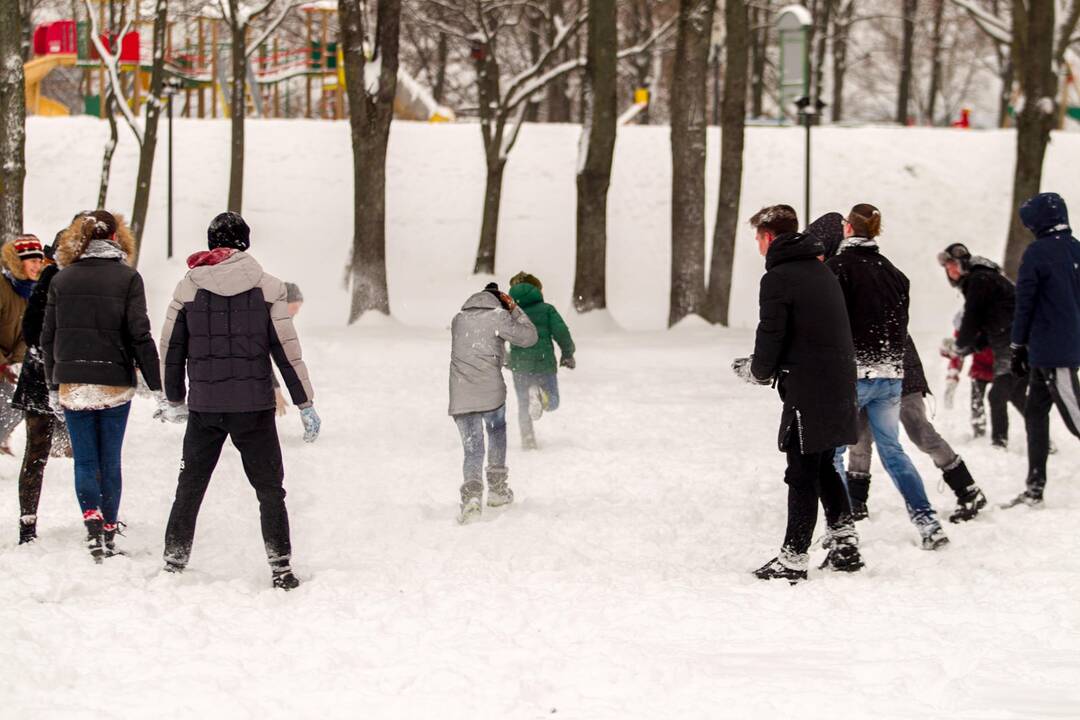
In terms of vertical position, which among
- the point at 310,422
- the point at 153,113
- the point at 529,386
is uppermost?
the point at 153,113

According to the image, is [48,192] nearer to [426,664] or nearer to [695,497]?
[695,497]

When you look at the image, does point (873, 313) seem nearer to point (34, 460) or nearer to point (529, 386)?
point (529, 386)

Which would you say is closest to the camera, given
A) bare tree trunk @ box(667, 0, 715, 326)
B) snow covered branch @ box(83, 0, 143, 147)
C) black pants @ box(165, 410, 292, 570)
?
black pants @ box(165, 410, 292, 570)

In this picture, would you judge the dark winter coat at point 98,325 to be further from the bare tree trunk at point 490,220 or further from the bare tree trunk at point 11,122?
the bare tree trunk at point 490,220

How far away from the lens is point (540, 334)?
1034cm

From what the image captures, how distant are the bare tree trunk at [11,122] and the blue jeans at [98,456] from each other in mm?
7050

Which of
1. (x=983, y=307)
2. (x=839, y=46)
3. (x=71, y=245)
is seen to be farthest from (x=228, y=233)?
(x=839, y=46)

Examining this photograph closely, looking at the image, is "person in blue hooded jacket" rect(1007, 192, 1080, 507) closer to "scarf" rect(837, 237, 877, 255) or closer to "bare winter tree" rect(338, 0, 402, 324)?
"scarf" rect(837, 237, 877, 255)

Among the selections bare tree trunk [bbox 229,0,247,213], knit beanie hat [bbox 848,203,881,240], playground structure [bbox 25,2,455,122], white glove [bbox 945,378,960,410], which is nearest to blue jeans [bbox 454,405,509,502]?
knit beanie hat [bbox 848,203,881,240]

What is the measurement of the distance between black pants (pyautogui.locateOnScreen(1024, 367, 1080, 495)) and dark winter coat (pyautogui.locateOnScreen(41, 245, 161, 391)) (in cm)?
531

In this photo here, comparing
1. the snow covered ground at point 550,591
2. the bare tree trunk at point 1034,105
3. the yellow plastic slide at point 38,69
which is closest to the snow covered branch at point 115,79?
the snow covered ground at point 550,591

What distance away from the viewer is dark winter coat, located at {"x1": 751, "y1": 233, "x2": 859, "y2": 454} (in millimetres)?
6086

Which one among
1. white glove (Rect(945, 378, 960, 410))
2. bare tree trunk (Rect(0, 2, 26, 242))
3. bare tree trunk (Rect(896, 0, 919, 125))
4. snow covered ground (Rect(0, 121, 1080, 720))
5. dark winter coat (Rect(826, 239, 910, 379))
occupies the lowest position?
snow covered ground (Rect(0, 121, 1080, 720))

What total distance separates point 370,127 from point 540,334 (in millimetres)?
8145
